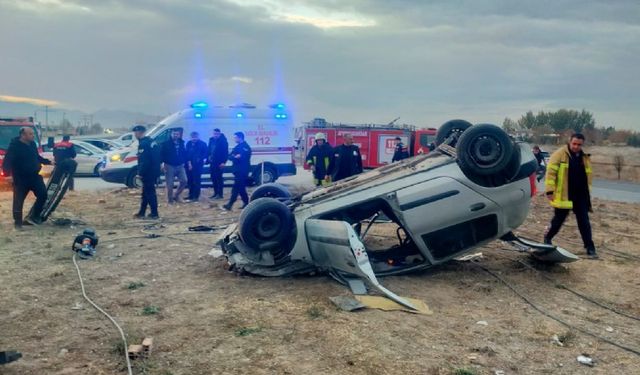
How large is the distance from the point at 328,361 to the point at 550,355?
165 centimetres

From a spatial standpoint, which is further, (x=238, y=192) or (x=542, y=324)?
(x=238, y=192)

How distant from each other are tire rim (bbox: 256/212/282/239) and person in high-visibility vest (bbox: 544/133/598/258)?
11.9 ft

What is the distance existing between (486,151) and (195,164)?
8.65 metres

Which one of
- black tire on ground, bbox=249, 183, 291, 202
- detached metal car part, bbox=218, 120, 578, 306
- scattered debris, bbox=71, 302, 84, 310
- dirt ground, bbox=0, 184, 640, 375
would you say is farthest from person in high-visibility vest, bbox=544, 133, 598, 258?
scattered debris, bbox=71, 302, 84, 310

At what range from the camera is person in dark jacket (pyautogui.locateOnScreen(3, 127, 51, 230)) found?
8.85 metres

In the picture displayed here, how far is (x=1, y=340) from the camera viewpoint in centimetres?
407

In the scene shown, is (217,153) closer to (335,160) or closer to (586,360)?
(335,160)

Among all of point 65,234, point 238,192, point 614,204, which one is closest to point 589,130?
point 614,204

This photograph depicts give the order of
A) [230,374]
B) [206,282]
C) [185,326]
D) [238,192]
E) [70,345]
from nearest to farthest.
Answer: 1. [230,374]
2. [70,345]
3. [185,326]
4. [206,282]
5. [238,192]

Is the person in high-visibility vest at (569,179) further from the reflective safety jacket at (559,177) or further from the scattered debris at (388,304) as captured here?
the scattered debris at (388,304)

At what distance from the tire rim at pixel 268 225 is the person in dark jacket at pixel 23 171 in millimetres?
5051

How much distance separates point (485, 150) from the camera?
5.70 meters

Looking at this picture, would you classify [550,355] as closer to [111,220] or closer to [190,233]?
[190,233]

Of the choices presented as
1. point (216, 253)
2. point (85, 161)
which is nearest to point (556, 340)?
point (216, 253)
